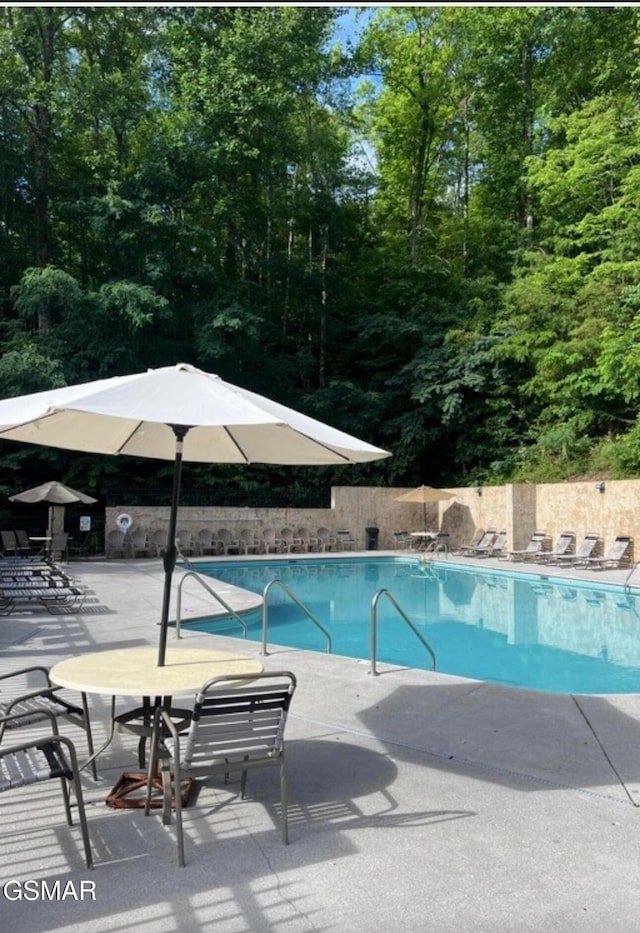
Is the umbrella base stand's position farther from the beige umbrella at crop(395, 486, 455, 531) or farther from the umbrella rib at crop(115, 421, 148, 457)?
the beige umbrella at crop(395, 486, 455, 531)

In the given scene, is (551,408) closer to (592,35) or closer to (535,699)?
(592,35)

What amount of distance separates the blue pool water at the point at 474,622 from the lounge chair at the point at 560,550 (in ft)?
5.30

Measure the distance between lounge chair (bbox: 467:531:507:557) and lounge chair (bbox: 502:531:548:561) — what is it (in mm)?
373

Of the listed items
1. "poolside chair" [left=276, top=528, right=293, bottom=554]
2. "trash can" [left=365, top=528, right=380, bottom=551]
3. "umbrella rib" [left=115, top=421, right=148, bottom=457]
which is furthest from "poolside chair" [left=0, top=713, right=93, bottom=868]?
"trash can" [left=365, top=528, right=380, bottom=551]

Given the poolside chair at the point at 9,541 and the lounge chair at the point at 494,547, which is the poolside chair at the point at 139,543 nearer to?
the poolside chair at the point at 9,541

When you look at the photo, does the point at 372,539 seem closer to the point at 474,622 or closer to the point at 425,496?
the point at 425,496

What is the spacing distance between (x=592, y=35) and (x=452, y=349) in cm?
1298

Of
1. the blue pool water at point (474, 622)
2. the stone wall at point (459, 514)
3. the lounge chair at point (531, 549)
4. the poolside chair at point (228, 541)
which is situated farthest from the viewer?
the poolside chair at point (228, 541)

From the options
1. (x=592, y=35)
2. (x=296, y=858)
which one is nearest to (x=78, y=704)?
(x=296, y=858)

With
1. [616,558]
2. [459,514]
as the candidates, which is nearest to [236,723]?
[616,558]

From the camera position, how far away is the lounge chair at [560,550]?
773 inches

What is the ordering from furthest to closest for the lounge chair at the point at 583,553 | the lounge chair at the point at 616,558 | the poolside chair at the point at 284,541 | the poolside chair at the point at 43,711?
the poolside chair at the point at 284,541 → the lounge chair at the point at 583,553 → the lounge chair at the point at 616,558 → the poolside chair at the point at 43,711

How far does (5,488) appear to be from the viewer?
2162 cm

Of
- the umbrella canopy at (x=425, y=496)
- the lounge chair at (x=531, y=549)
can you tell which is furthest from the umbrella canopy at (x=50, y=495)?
the lounge chair at (x=531, y=549)
